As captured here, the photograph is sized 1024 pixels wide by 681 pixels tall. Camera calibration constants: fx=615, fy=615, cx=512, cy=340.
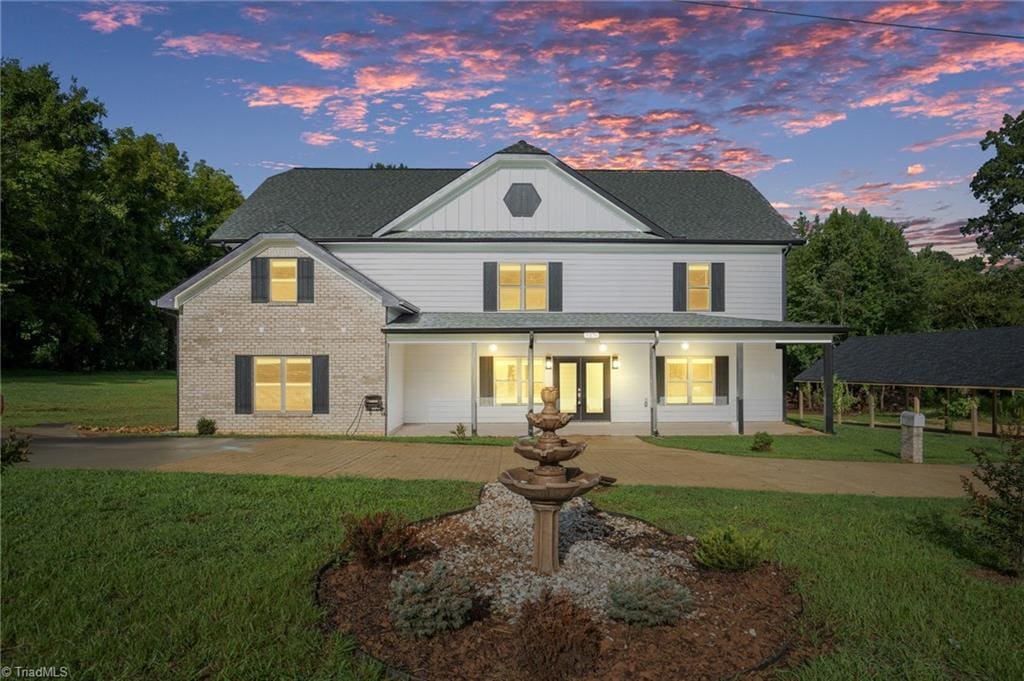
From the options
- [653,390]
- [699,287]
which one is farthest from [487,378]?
[699,287]

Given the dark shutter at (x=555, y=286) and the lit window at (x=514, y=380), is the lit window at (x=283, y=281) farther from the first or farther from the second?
the dark shutter at (x=555, y=286)

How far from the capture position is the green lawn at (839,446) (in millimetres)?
14664

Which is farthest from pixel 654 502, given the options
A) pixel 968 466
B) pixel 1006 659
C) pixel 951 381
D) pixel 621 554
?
pixel 951 381

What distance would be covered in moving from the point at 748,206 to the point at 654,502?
16.5 metres

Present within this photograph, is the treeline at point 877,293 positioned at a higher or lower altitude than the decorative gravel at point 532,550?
higher

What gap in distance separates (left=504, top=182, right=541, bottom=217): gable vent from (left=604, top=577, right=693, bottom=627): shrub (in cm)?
1642

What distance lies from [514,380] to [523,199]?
6.02 metres

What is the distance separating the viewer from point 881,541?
7.57 metres

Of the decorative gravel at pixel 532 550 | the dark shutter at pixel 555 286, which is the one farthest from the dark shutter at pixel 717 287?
the decorative gravel at pixel 532 550

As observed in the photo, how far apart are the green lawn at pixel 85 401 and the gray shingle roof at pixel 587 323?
329 inches

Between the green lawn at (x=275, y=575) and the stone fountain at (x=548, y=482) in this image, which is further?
the stone fountain at (x=548, y=482)

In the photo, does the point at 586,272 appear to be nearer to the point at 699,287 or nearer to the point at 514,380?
the point at 699,287

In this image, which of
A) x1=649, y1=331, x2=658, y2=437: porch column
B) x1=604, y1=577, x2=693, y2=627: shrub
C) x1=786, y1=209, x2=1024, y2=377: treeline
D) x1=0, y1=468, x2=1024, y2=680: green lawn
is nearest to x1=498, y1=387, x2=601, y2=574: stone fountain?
x1=604, y1=577, x2=693, y2=627: shrub

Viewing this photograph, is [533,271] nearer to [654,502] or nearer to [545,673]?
[654,502]
